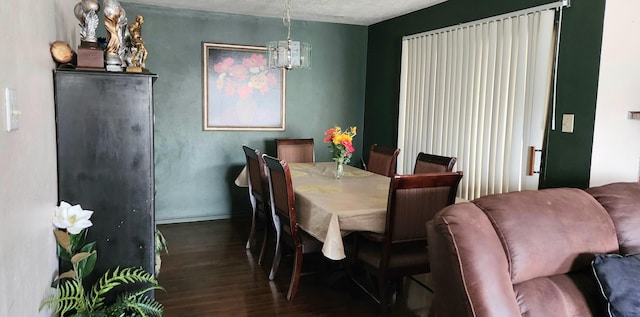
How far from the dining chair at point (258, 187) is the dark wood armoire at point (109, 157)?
1.57 m

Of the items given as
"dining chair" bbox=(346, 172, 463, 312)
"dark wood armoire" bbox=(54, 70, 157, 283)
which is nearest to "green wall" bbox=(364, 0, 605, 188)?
"dining chair" bbox=(346, 172, 463, 312)

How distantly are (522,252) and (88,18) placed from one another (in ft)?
6.39

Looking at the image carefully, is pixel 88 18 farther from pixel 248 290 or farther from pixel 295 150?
pixel 295 150

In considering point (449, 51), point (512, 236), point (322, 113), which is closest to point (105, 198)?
point (512, 236)

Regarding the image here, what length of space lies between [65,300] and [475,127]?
328 centimetres

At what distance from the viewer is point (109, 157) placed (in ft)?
6.02

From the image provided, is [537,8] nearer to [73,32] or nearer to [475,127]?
[475,127]

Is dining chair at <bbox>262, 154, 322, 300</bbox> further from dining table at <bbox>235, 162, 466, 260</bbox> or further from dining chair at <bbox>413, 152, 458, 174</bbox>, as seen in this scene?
dining chair at <bbox>413, 152, 458, 174</bbox>

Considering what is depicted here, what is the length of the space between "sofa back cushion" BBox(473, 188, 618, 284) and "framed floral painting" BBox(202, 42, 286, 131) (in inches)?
149

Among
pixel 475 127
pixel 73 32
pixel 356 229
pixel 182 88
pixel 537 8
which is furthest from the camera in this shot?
pixel 182 88

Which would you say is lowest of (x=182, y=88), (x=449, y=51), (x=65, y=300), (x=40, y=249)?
(x=65, y=300)

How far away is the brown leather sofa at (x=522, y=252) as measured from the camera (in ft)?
4.55

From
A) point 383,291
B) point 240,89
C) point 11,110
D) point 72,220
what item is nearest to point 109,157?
point 72,220

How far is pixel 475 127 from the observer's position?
3.79m
